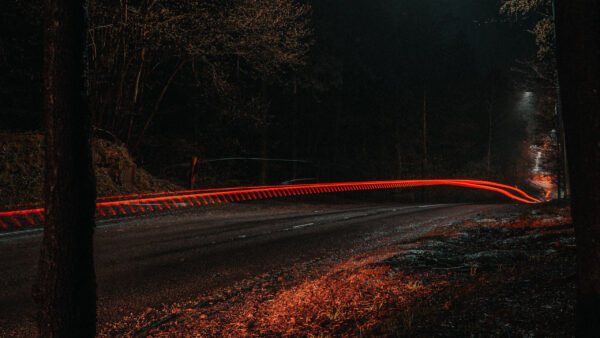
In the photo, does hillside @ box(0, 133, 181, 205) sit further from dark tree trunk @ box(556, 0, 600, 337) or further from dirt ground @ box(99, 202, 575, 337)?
dark tree trunk @ box(556, 0, 600, 337)

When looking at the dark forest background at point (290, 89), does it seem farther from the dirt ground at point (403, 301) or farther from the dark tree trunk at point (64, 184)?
the dark tree trunk at point (64, 184)

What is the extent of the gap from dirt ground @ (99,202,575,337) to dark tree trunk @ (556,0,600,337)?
0.44 m

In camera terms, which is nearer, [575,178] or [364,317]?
[575,178]

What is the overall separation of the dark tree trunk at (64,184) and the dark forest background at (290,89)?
533 inches

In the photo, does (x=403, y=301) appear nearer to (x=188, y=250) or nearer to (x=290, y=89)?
(x=188, y=250)

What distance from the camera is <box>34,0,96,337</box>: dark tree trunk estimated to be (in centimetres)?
343

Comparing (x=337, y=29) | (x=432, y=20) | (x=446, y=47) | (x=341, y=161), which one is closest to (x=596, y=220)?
(x=337, y=29)

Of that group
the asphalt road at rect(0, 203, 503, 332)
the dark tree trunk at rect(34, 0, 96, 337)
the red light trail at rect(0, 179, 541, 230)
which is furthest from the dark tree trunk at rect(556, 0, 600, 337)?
the red light trail at rect(0, 179, 541, 230)

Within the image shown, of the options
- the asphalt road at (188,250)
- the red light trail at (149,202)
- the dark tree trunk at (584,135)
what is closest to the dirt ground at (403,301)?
the dark tree trunk at (584,135)

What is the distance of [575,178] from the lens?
3207mm

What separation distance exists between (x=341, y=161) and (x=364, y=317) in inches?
1465

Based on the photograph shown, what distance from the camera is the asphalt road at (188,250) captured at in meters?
5.88

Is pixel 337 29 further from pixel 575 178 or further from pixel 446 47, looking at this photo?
pixel 575 178

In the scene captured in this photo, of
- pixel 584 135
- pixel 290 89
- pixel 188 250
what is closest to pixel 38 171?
pixel 188 250
